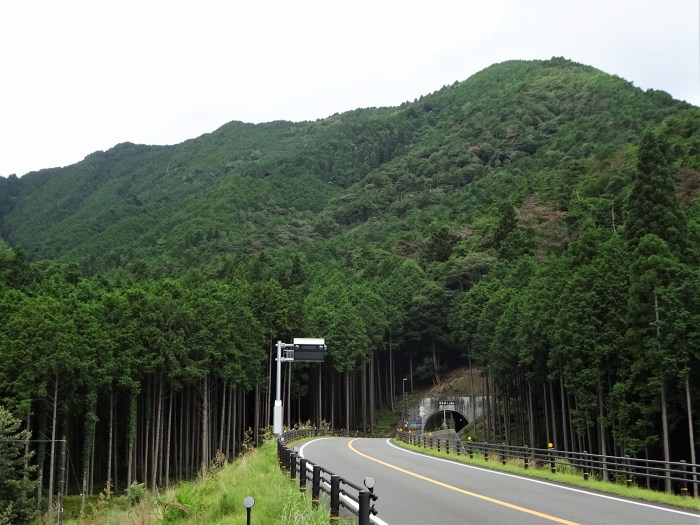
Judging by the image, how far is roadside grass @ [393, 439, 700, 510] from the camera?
528 inches

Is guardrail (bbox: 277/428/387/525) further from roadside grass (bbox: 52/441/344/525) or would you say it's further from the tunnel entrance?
the tunnel entrance

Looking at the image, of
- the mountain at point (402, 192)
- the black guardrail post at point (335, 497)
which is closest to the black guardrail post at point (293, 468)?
the black guardrail post at point (335, 497)

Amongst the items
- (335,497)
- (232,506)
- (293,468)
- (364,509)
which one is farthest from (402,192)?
(364,509)

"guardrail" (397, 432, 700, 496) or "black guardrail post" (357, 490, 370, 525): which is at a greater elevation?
"black guardrail post" (357, 490, 370, 525)

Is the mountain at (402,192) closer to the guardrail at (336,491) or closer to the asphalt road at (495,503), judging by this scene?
the asphalt road at (495,503)

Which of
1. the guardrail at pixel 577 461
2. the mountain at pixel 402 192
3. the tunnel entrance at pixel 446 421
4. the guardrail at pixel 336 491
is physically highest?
the mountain at pixel 402 192

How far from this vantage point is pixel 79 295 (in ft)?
177

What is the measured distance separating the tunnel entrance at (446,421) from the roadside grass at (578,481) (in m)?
45.2

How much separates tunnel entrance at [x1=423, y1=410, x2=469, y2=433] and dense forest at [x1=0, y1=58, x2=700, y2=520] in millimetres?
6358

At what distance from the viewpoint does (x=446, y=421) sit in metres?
75.4

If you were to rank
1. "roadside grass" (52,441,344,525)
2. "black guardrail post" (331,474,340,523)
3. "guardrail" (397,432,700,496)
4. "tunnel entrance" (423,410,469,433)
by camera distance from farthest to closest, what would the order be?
"tunnel entrance" (423,410,469,433) < "guardrail" (397,432,700,496) < "roadside grass" (52,441,344,525) < "black guardrail post" (331,474,340,523)

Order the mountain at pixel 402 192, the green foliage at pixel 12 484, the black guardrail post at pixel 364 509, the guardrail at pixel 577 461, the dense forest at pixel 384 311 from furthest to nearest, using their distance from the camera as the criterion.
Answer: the mountain at pixel 402 192 → the dense forest at pixel 384 311 → the green foliage at pixel 12 484 → the guardrail at pixel 577 461 → the black guardrail post at pixel 364 509

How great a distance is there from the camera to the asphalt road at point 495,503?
10812 millimetres

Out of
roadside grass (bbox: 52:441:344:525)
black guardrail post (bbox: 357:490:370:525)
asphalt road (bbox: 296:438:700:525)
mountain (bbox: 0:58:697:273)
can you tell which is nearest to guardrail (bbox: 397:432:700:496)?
asphalt road (bbox: 296:438:700:525)
